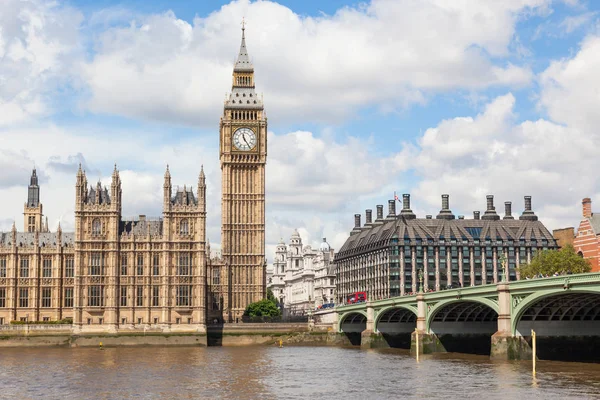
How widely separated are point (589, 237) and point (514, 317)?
61.5 meters

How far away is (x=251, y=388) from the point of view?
2613 inches

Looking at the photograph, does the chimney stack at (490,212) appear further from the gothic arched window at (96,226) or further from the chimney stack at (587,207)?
the gothic arched window at (96,226)

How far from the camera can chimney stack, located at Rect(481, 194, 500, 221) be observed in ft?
612

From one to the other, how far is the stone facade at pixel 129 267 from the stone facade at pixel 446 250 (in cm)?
5006

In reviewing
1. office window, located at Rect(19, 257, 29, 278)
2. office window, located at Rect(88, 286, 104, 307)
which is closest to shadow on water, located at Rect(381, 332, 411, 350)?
office window, located at Rect(88, 286, 104, 307)

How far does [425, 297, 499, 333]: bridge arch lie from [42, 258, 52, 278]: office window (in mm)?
62718

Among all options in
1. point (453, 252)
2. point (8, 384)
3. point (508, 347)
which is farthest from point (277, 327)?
point (8, 384)

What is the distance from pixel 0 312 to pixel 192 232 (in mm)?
30130

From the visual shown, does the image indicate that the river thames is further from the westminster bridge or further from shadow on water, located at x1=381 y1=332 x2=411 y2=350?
shadow on water, located at x1=381 y1=332 x2=411 y2=350

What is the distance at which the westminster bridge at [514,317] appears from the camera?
76375 millimetres

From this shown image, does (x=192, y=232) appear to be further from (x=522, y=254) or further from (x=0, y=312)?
(x=522, y=254)

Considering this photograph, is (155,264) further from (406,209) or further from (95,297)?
(406,209)

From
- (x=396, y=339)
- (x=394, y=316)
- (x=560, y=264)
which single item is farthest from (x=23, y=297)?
(x=560, y=264)

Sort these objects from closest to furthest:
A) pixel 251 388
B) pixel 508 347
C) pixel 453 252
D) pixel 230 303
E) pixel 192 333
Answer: pixel 251 388 < pixel 508 347 < pixel 192 333 < pixel 230 303 < pixel 453 252
